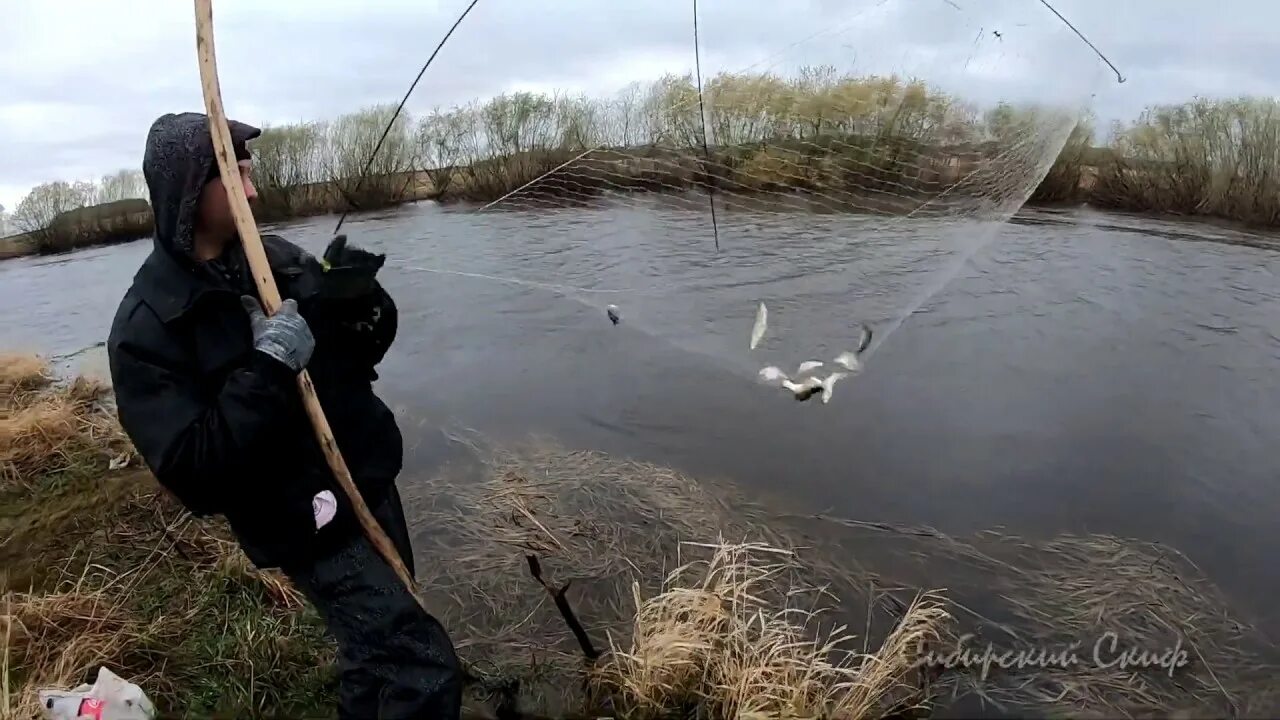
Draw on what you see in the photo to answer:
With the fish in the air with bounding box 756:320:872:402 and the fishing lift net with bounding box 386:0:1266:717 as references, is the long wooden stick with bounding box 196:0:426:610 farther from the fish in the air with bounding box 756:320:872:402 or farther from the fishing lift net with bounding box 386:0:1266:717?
the fish in the air with bounding box 756:320:872:402

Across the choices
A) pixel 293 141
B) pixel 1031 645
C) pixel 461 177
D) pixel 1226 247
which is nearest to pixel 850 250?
pixel 461 177

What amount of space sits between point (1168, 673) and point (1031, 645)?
27.2 inches

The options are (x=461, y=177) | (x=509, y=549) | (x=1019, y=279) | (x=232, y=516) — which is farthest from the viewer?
(x=1019, y=279)

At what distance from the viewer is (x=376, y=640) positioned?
2695 millimetres

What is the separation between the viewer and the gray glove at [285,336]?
7.55ft

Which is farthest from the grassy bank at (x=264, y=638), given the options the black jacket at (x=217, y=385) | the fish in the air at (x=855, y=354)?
the black jacket at (x=217, y=385)

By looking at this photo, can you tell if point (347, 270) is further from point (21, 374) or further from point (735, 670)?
point (21, 374)

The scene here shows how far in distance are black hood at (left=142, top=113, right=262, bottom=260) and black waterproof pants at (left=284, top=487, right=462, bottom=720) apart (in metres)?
1.22

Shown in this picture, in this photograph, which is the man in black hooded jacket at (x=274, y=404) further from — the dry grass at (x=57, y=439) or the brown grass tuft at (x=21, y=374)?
the brown grass tuft at (x=21, y=374)

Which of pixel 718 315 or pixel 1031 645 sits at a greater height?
pixel 718 315

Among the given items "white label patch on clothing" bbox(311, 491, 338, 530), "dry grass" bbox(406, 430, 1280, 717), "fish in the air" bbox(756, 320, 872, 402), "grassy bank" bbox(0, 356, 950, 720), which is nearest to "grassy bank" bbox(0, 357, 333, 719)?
"grassy bank" bbox(0, 356, 950, 720)

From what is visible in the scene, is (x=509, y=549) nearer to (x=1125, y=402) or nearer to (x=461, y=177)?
(x=461, y=177)

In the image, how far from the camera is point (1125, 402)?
7711mm

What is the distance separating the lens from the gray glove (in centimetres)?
230
